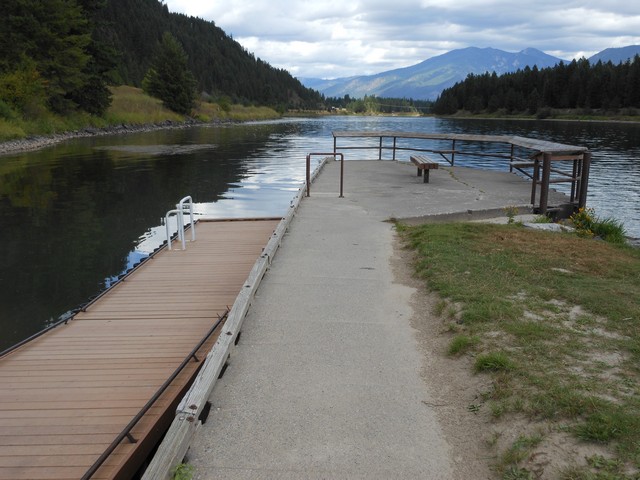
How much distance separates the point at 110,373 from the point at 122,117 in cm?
6162

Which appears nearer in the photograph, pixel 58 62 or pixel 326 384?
pixel 326 384

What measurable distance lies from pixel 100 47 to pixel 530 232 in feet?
184

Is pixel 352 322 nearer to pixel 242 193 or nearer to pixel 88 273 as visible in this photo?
pixel 88 273

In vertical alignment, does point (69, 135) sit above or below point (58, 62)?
below

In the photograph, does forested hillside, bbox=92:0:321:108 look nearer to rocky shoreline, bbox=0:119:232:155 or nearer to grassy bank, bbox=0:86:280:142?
grassy bank, bbox=0:86:280:142

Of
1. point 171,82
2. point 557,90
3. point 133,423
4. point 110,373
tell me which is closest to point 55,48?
point 171,82

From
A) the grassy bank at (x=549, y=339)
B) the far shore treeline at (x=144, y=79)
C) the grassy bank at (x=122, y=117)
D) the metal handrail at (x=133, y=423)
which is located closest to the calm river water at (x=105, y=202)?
the metal handrail at (x=133, y=423)

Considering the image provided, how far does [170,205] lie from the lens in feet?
56.7

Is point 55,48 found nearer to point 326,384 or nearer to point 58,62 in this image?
point 58,62

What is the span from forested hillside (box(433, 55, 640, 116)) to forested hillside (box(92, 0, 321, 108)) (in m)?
61.1

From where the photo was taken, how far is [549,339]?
487cm

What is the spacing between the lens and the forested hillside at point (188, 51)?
4500 inches

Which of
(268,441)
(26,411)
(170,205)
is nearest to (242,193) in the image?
(170,205)

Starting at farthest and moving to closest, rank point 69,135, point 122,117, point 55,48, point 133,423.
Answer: point 122,117 < point 69,135 < point 55,48 < point 133,423
